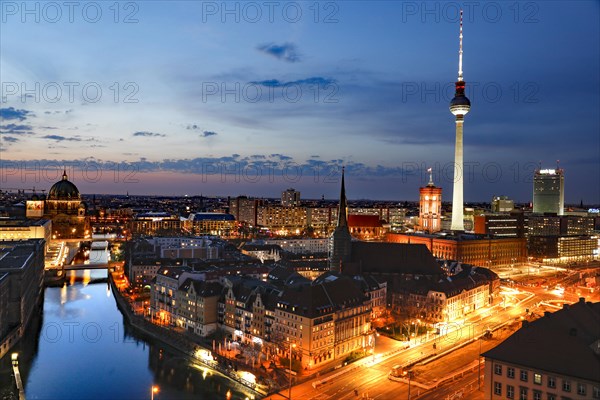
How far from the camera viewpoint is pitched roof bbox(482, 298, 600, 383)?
14773 millimetres

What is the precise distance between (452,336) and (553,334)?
A: 526 inches

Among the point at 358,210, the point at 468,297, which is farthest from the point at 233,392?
the point at 358,210

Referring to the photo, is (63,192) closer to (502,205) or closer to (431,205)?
(431,205)

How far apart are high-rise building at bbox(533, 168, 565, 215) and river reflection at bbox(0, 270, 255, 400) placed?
112398 millimetres

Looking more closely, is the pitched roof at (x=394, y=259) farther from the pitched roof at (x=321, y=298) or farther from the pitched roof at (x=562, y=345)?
the pitched roof at (x=562, y=345)

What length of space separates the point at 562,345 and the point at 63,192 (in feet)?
272

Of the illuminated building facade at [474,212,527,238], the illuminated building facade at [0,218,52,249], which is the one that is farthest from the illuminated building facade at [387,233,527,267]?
the illuminated building facade at [0,218,52,249]

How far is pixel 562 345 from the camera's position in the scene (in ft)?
50.6

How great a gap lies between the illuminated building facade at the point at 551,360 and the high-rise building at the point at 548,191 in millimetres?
114787

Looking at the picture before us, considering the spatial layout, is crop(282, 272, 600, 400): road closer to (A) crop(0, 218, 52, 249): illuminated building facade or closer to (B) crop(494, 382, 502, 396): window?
(B) crop(494, 382, 502, 396): window

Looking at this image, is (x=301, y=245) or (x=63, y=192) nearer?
(x=301, y=245)

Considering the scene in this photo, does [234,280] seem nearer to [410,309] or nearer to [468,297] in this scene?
[410,309]

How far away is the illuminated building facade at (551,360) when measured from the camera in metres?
A: 14.7

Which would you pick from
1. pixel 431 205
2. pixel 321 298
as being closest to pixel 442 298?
pixel 321 298
